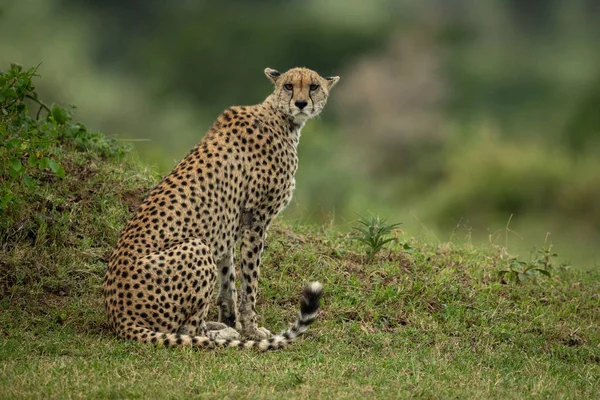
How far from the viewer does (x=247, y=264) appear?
4.89m

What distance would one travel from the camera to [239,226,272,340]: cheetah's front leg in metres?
4.87

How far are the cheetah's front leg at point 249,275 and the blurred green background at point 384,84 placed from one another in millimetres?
7552

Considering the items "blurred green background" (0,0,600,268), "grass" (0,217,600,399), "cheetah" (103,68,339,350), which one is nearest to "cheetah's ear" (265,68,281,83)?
"cheetah" (103,68,339,350)

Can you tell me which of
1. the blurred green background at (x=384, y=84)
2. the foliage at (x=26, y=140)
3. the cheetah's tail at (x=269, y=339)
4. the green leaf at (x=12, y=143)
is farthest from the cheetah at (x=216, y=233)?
the blurred green background at (x=384, y=84)

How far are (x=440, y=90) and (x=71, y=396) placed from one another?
1824cm

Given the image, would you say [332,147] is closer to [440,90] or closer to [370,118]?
[370,118]

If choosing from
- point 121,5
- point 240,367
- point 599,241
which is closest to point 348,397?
point 240,367

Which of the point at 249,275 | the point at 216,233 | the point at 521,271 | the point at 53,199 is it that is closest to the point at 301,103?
the point at 216,233

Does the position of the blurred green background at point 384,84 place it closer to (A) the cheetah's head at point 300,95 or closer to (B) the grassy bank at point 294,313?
(B) the grassy bank at point 294,313

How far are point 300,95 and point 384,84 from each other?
616 inches

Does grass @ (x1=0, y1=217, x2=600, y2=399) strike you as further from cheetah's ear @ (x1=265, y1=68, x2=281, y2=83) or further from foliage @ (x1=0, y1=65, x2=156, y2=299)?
cheetah's ear @ (x1=265, y1=68, x2=281, y2=83)

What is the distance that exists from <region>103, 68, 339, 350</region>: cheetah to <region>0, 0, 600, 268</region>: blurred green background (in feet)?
24.5

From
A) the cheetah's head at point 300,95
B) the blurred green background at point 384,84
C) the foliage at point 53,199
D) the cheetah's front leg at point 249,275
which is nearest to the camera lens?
the cheetah's front leg at point 249,275

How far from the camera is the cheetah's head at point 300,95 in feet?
16.4
